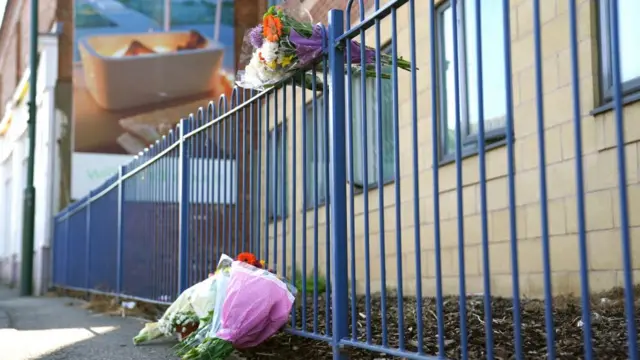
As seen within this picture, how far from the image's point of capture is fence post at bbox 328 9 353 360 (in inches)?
160

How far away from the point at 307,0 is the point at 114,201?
12.3 feet

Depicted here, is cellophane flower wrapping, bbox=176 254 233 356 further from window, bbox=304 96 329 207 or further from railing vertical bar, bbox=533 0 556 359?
railing vertical bar, bbox=533 0 556 359

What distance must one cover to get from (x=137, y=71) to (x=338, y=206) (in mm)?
14626

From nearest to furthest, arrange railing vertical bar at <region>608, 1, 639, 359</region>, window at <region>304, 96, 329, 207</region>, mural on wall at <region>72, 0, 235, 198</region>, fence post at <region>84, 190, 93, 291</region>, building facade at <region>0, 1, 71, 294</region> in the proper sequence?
1. railing vertical bar at <region>608, 1, 639, 359</region>
2. window at <region>304, 96, 329, 207</region>
3. fence post at <region>84, 190, 93, 291</region>
4. building facade at <region>0, 1, 71, 294</region>
5. mural on wall at <region>72, 0, 235, 198</region>

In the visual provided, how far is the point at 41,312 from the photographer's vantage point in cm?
1018

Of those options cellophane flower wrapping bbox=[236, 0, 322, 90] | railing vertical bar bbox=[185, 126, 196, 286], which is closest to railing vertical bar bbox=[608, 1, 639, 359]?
cellophane flower wrapping bbox=[236, 0, 322, 90]

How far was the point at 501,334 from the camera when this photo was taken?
14.6 feet

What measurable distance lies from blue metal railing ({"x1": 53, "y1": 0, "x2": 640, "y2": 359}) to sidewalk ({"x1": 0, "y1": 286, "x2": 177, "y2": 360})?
59 centimetres

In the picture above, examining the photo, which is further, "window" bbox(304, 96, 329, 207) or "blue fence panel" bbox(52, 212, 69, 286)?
"blue fence panel" bbox(52, 212, 69, 286)

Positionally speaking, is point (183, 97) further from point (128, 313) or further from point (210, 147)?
point (210, 147)

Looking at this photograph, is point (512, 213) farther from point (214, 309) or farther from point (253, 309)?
point (214, 309)

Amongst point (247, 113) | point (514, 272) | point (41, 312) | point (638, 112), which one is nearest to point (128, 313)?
point (41, 312)

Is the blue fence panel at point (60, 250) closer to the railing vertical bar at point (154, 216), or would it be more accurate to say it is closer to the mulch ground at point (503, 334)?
the railing vertical bar at point (154, 216)

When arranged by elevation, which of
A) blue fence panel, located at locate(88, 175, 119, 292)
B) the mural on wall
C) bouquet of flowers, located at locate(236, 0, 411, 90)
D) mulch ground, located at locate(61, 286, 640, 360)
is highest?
the mural on wall
